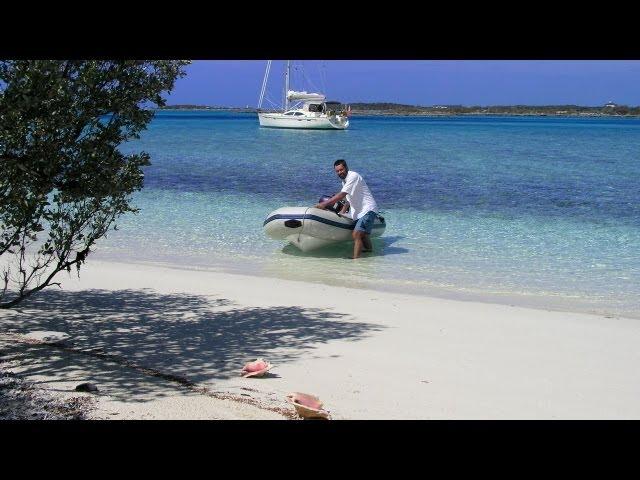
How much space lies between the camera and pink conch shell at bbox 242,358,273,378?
5.39m

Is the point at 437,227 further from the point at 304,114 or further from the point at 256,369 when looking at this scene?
the point at 304,114

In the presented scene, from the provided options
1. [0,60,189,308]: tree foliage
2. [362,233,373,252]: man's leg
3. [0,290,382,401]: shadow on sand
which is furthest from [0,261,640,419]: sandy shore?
[362,233,373,252]: man's leg

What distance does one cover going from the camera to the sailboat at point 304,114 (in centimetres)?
6044

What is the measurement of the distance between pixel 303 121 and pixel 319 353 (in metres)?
54.8

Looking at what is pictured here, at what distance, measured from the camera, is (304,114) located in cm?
6138

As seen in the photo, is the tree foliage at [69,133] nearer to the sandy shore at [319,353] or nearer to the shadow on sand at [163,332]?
the shadow on sand at [163,332]

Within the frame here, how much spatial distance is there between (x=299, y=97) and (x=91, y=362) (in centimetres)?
6065

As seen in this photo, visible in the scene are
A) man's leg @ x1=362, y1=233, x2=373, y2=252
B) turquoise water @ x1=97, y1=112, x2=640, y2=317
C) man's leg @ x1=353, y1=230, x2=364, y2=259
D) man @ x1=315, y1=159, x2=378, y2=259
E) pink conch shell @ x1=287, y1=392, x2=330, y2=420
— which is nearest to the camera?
pink conch shell @ x1=287, y1=392, x2=330, y2=420

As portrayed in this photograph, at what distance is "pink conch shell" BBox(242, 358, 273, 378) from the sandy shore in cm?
7

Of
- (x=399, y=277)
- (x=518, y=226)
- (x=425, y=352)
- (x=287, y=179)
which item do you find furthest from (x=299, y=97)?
(x=425, y=352)

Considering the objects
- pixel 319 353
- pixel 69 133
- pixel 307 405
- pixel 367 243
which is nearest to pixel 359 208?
pixel 367 243

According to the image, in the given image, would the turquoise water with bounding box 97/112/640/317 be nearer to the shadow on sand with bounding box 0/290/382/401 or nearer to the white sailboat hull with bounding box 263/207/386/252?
the white sailboat hull with bounding box 263/207/386/252

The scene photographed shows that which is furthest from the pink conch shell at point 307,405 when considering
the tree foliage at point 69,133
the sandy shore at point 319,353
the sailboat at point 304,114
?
the sailboat at point 304,114
